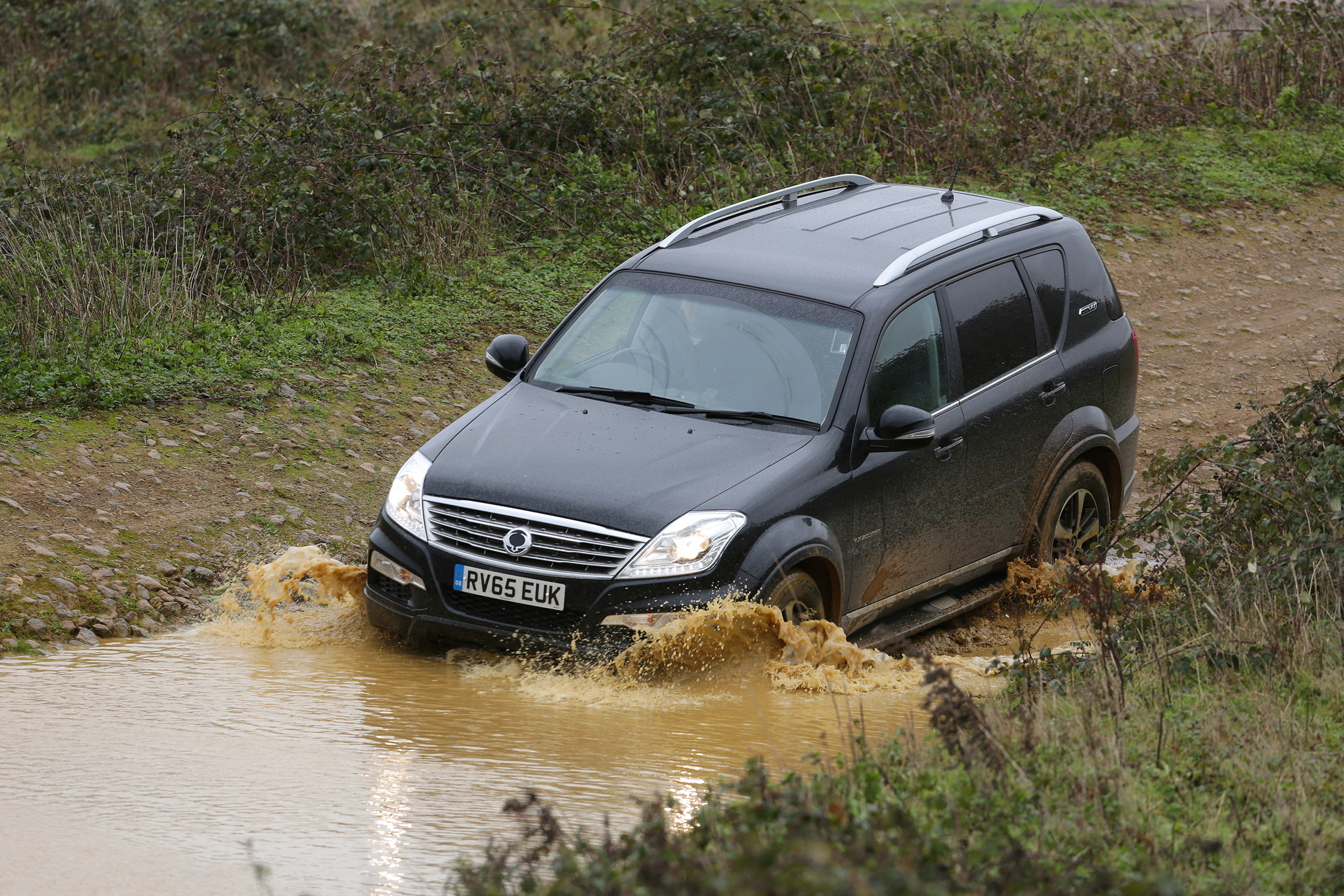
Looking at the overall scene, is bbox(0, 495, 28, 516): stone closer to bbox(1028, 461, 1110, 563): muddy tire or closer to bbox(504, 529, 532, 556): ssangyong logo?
bbox(504, 529, 532, 556): ssangyong logo

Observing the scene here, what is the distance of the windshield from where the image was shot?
6430 mm

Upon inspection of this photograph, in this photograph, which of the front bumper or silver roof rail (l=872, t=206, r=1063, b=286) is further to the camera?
silver roof rail (l=872, t=206, r=1063, b=286)

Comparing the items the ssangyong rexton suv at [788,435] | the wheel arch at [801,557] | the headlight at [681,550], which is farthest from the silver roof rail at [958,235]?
the headlight at [681,550]

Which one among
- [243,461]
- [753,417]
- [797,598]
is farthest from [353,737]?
[243,461]

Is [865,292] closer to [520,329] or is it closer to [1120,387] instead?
[1120,387]

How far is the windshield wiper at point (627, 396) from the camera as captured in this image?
6461 mm

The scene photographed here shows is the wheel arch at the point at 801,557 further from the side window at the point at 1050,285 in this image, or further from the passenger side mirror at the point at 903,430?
the side window at the point at 1050,285

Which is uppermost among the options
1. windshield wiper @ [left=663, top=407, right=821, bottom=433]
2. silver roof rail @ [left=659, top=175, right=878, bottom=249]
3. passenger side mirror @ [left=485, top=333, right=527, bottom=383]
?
silver roof rail @ [left=659, top=175, right=878, bottom=249]

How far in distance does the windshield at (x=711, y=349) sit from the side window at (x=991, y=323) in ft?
2.44

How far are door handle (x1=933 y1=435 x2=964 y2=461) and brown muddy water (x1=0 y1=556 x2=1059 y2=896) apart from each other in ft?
3.14

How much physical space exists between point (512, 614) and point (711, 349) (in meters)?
1.61

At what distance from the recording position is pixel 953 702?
420 centimetres

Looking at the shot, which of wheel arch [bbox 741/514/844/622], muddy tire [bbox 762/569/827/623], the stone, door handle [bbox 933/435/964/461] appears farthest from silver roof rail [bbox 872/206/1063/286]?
the stone

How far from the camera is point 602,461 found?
237 inches
